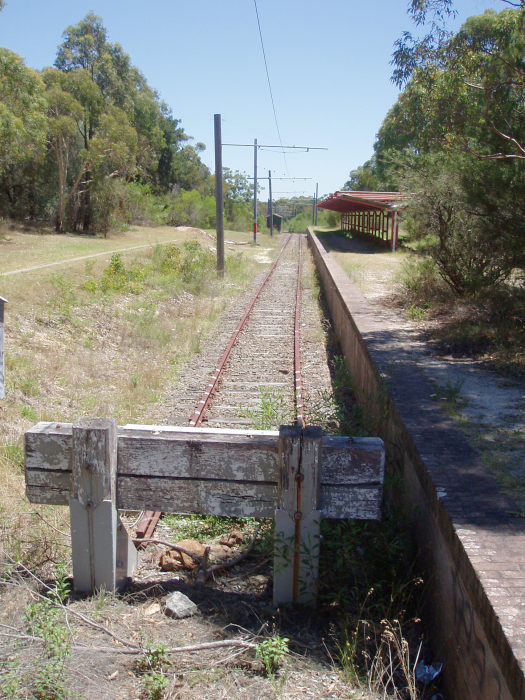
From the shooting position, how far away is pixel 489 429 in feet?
16.1

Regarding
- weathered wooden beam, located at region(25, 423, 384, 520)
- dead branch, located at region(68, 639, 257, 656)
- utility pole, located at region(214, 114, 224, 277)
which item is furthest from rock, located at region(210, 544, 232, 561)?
utility pole, located at region(214, 114, 224, 277)

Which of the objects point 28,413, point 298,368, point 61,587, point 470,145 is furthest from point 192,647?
point 470,145

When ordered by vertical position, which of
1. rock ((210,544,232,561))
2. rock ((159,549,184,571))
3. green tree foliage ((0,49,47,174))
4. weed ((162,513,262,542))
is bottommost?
weed ((162,513,262,542))

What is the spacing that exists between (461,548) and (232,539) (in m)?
2.10

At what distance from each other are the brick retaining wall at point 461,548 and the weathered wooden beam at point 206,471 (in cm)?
47

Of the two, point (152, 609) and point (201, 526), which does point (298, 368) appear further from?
point (152, 609)

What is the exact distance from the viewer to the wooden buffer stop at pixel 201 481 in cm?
330

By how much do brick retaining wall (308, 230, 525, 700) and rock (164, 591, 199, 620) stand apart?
1352mm

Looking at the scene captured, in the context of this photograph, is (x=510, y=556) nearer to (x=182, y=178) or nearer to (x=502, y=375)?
(x=502, y=375)

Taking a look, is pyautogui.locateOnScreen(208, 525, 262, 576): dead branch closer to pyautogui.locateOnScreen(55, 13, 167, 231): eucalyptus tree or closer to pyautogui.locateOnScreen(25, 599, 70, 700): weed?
pyautogui.locateOnScreen(25, 599, 70, 700): weed

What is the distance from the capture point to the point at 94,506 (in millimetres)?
3385

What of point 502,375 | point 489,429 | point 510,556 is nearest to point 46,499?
point 510,556

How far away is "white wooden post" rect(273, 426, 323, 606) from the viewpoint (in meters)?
3.21

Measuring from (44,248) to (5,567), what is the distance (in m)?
19.7
